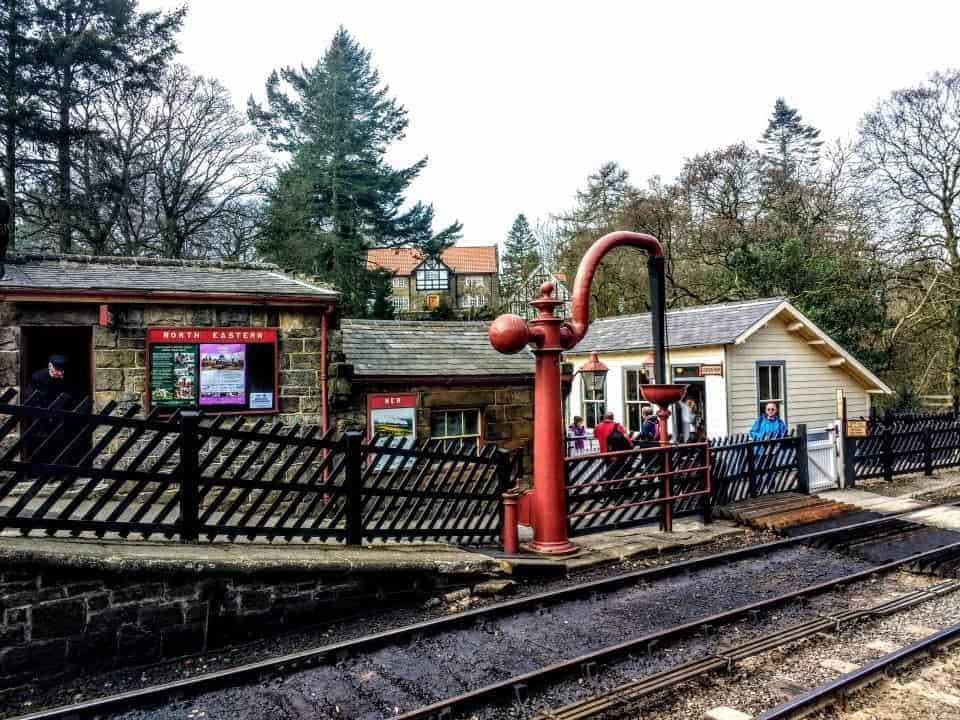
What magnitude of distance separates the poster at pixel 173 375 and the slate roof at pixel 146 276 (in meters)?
0.91

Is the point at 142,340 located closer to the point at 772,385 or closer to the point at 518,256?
the point at 772,385

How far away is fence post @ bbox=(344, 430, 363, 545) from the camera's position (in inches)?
253

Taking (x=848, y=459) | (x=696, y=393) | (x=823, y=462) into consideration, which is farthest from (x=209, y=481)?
(x=696, y=393)

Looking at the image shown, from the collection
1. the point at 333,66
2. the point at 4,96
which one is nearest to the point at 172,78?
the point at 4,96

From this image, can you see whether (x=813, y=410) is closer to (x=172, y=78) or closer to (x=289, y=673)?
(x=289, y=673)

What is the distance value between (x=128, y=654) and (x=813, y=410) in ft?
56.3

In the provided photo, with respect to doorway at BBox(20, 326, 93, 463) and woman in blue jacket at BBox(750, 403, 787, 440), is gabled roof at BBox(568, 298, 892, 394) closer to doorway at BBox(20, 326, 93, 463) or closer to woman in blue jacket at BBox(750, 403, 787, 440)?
woman in blue jacket at BBox(750, 403, 787, 440)

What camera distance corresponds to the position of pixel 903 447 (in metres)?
14.0

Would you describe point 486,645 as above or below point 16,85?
below

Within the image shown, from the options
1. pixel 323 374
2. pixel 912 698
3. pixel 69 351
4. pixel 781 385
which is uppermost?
pixel 69 351

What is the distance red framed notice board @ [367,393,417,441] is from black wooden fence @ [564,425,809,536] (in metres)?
3.34

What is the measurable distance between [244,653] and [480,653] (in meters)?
1.81

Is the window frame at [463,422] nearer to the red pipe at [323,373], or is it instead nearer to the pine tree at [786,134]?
the red pipe at [323,373]

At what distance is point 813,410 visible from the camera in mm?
17578
